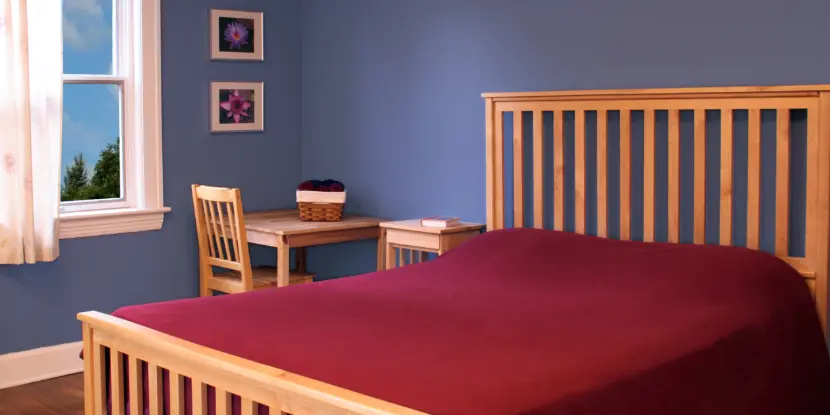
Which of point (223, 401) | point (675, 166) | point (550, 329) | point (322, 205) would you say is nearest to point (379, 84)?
point (322, 205)

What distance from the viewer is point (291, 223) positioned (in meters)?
4.71

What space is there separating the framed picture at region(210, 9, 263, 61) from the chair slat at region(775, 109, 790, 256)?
2.66 metres

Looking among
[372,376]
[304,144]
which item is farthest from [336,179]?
[372,376]

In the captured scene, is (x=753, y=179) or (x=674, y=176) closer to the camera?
(x=753, y=179)

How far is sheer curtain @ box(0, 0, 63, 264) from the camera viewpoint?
4.05m

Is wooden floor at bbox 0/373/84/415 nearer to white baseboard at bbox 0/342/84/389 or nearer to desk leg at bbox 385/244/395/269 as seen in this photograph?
white baseboard at bbox 0/342/84/389

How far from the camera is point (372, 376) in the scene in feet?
7.75

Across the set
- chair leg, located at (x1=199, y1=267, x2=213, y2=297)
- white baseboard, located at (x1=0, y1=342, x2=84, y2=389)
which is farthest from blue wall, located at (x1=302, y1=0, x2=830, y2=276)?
white baseboard, located at (x1=0, y1=342, x2=84, y2=389)

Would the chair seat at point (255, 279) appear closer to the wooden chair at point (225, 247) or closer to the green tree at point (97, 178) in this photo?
the wooden chair at point (225, 247)

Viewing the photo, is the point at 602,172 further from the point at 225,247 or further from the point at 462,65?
the point at 225,247

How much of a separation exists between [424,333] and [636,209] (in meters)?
1.49

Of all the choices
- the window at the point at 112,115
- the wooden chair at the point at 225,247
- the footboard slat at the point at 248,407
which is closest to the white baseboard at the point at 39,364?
the window at the point at 112,115

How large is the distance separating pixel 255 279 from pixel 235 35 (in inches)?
49.7

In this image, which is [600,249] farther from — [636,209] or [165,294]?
[165,294]
